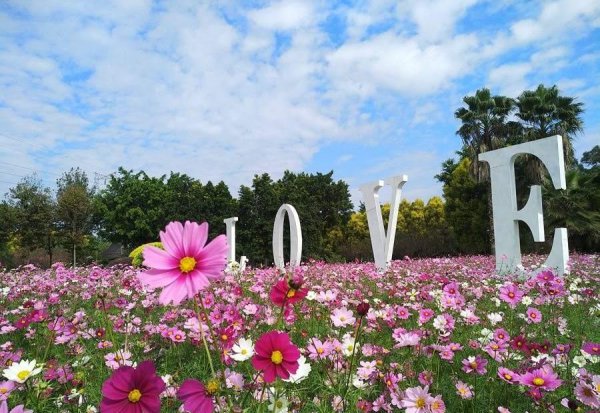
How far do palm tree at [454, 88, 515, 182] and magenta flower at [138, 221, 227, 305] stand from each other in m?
20.1

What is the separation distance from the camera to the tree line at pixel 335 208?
1908 cm

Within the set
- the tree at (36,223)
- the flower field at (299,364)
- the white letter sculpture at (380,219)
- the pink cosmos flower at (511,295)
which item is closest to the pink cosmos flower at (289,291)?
the flower field at (299,364)

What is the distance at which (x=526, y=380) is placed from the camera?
1.34 meters

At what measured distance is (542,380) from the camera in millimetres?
1332

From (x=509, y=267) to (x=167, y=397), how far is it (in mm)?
6940

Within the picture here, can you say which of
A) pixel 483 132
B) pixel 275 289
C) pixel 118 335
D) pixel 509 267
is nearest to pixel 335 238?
pixel 483 132

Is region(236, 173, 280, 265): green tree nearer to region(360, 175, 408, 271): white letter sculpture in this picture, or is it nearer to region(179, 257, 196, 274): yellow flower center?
region(360, 175, 408, 271): white letter sculpture

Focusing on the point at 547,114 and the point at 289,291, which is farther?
the point at 547,114

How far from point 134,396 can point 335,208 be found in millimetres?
27578

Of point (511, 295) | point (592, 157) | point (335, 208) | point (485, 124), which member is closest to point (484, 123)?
point (485, 124)

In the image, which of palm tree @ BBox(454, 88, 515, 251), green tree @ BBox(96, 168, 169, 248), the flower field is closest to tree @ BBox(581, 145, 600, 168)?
palm tree @ BBox(454, 88, 515, 251)

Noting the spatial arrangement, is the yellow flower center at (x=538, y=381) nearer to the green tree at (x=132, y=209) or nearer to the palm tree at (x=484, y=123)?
the palm tree at (x=484, y=123)

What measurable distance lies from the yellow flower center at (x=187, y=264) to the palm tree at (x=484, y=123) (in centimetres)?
2012

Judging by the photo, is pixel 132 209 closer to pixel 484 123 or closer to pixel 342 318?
pixel 484 123
